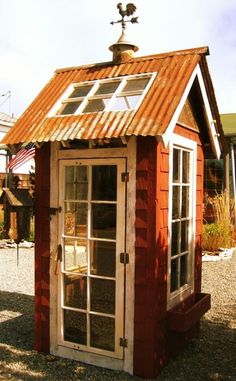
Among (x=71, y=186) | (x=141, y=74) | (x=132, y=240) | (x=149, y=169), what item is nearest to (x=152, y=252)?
(x=132, y=240)

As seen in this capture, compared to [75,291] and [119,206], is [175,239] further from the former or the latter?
[75,291]

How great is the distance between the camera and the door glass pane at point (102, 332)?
4.39 m

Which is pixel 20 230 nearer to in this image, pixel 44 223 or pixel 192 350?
pixel 44 223

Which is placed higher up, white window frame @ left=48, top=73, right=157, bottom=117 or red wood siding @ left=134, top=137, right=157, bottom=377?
white window frame @ left=48, top=73, right=157, bottom=117

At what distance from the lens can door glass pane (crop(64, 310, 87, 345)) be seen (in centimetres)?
457

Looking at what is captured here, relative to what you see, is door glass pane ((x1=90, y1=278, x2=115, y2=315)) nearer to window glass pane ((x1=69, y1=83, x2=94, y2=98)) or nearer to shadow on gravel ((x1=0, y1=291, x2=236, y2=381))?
shadow on gravel ((x1=0, y1=291, x2=236, y2=381))

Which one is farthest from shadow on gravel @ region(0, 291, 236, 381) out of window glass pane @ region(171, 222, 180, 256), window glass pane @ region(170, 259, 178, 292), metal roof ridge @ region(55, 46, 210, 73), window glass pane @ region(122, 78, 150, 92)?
metal roof ridge @ region(55, 46, 210, 73)

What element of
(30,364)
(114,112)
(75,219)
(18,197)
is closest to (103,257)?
(75,219)

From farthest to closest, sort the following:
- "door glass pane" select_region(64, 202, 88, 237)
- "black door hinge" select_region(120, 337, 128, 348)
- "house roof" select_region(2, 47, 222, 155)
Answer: "door glass pane" select_region(64, 202, 88, 237) < "black door hinge" select_region(120, 337, 128, 348) < "house roof" select_region(2, 47, 222, 155)

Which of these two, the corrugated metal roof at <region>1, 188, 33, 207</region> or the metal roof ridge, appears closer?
the corrugated metal roof at <region>1, 188, 33, 207</region>

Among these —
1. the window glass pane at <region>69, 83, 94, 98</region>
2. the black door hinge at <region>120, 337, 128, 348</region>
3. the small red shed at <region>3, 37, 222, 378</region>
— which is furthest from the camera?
the window glass pane at <region>69, 83, 94, 98</region>

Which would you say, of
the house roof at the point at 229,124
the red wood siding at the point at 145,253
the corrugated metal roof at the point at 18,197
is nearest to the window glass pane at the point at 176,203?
the red wood siding at the point at 145,253

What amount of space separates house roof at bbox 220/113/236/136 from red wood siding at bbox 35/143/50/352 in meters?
9.75

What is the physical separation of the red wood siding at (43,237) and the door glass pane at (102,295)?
594mm
